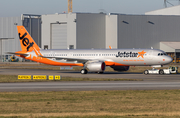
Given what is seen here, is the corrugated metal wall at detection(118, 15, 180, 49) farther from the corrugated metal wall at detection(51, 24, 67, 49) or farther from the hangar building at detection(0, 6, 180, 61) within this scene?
the corrugated metal wall at detection(51, 24, 67, 49)

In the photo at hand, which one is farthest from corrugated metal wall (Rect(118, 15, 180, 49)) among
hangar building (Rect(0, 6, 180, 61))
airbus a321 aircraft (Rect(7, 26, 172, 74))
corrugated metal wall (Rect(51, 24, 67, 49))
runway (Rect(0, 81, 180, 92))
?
runway (Rect(0, 81, 180, 92))

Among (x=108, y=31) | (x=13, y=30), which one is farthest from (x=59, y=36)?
(x=13, y=30)

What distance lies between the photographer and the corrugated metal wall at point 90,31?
9762 cm

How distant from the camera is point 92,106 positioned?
1808 centimetres

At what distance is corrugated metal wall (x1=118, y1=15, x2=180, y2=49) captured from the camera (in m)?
98.4

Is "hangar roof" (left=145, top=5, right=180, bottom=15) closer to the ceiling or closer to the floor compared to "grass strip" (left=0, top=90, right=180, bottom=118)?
closer to the ceiling

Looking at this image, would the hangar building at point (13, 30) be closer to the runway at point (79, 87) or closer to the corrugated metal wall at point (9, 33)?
the corrugated metal wall at point (9, 33)

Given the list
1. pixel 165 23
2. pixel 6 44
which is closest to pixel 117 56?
pixel 165 23

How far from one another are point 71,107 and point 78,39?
80.4m

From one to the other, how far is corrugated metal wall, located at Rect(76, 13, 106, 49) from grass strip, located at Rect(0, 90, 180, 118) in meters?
75.9

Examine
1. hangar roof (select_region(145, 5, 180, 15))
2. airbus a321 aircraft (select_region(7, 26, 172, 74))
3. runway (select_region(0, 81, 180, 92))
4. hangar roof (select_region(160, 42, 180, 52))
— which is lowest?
runway (select_region(0, 81, 180, 92))

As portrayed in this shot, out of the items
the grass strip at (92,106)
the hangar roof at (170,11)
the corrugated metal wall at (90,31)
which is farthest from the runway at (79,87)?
the hangar roof at (170,11)

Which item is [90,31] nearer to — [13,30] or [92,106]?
[13,30]

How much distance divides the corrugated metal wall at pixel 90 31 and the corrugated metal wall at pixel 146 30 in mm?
6629
